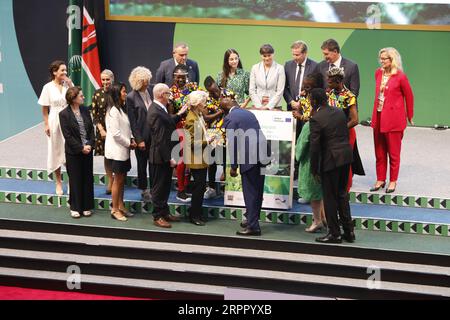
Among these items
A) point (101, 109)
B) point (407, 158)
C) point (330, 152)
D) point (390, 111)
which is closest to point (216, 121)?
point (101, 109)

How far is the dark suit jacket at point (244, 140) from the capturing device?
334 inches

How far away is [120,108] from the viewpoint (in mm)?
8914

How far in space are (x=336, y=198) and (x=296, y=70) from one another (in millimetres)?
1867

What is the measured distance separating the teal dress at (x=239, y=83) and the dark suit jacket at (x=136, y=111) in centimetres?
100

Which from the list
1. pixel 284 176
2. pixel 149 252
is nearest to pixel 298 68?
pixel 284 176

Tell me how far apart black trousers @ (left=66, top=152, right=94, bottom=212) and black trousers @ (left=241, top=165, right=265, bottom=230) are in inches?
64.9

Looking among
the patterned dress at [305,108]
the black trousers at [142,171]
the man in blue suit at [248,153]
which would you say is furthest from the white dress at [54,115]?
the patterned dress at [305,108]

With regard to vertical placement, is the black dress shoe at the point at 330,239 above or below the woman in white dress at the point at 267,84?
below

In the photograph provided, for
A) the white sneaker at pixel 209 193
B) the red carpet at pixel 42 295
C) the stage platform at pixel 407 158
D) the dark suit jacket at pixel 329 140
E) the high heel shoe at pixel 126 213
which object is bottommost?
the red carpet at pixel 42 295

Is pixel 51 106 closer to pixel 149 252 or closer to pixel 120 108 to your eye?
pixel 120 108

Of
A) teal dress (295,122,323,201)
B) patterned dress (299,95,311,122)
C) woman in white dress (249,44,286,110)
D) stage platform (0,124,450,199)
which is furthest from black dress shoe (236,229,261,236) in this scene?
woman in white dress (249,44,286,110)

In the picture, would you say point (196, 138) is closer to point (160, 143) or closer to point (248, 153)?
point (160, 143)

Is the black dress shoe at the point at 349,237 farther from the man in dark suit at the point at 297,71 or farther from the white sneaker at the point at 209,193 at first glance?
the white sneaker at the point at 209,193

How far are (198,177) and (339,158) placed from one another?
1473mm
